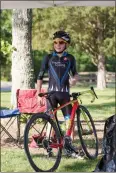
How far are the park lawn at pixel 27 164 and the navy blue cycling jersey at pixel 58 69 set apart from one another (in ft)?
3.76

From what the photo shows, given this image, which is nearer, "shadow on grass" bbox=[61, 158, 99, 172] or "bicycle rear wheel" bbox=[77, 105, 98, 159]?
"shadow on grass" bbox=[61, 158, 99, 172]

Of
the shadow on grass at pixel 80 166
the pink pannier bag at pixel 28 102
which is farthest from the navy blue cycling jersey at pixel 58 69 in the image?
the pink pannier bag at pixel 28 102

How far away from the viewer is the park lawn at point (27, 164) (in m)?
5.84

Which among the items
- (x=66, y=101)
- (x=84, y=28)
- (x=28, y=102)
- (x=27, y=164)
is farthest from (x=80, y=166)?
(x=84, y=28)

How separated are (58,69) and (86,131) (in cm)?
120

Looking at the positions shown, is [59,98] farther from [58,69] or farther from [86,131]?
[86,131]

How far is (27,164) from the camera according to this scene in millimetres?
6238

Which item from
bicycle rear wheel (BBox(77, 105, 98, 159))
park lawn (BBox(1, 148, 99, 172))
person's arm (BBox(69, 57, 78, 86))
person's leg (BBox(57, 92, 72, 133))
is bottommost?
park lawn (BBox(1, 148, 99, 172))

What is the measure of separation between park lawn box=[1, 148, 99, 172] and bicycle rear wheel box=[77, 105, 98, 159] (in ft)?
0.56

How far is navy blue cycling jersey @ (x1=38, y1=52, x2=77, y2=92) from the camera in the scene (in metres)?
5.33

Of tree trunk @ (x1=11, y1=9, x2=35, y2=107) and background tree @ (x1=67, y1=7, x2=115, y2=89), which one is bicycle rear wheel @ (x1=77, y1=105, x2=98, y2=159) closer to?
tree trunk @ (x1=11, y1=9, x2=35, y2=107)

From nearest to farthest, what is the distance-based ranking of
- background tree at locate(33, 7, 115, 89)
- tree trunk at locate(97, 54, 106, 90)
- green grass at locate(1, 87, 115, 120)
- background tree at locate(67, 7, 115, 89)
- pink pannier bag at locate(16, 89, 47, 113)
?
pink pannier bag at locate(16, 89, 47, 113) < green grass at locate(1, 87, 115, 120) < background tree at locate(67, 7, 115, 89) < background tree at locate(33, 7, 115, 89) < tree trunk at locate(97, 54, 106, 90)

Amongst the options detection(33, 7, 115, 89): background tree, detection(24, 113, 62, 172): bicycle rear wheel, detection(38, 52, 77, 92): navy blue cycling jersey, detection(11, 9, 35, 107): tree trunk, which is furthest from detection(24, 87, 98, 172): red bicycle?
detection(33, 7, 115, 89): background tree

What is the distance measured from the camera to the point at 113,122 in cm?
486
